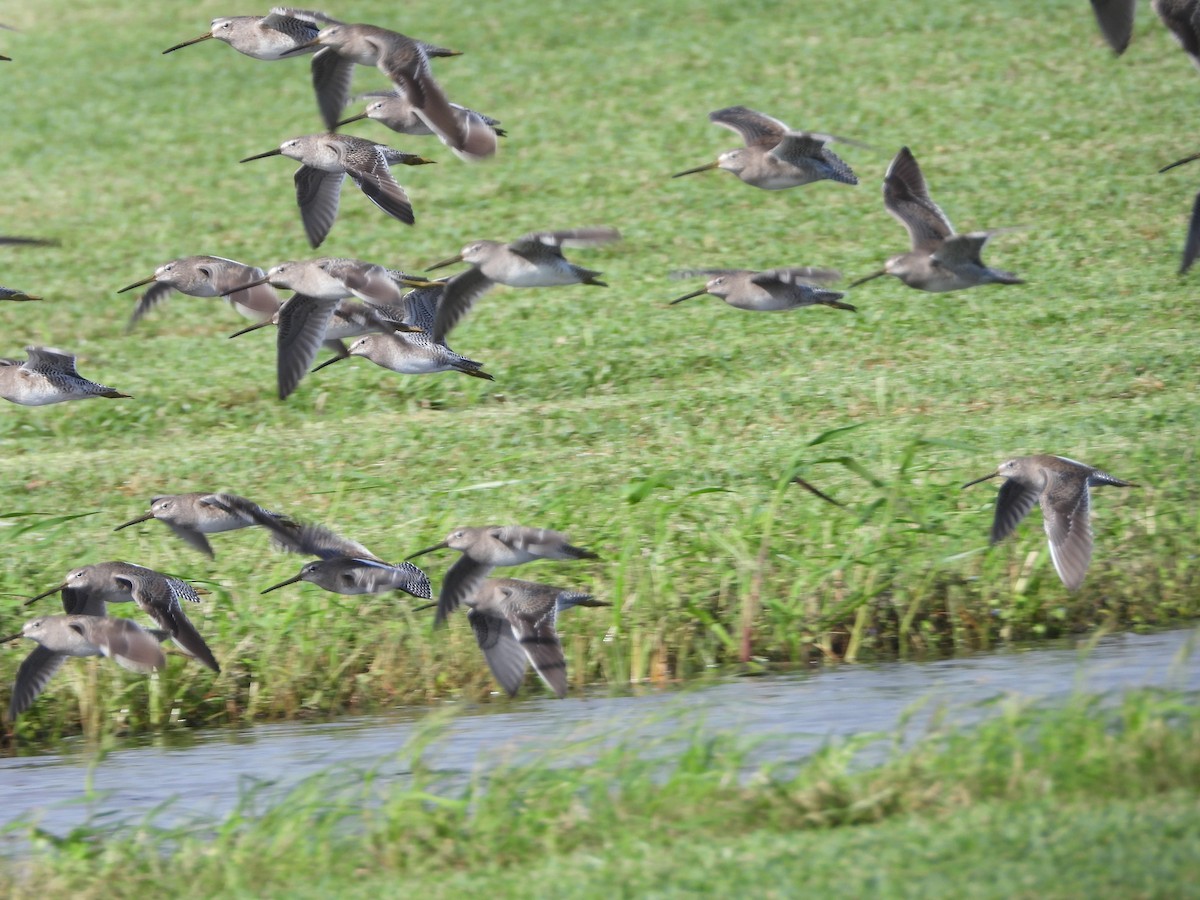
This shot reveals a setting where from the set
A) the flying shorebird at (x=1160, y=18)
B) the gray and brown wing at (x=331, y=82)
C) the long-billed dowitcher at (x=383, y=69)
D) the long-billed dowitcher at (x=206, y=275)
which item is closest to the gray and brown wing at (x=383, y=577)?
the long-billed dowitcher at (x=206, y=275)

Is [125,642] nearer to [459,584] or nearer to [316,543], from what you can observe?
[316,543]

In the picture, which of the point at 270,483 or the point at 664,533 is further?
the point at 270,483

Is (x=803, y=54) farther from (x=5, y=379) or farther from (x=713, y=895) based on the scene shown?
(x=713, y=895)

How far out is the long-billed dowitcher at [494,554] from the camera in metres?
7.48

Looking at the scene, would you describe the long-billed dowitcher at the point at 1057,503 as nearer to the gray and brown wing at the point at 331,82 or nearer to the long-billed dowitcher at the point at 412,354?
the long-billed dowitcher at the point at 412,354

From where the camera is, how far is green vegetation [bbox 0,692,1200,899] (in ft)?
16.5

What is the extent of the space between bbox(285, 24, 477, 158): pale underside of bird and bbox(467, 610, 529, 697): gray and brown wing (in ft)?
6.06

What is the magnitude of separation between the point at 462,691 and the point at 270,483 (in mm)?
3094

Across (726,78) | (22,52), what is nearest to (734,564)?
(726,78)

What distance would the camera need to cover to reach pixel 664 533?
8758mm

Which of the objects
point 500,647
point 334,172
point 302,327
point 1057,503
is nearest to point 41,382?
point 302,327

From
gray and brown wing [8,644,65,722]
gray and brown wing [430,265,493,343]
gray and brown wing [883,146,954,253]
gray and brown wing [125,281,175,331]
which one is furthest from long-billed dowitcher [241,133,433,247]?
gray and brown wing [883,146,954,253]

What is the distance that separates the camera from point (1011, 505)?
7914mm

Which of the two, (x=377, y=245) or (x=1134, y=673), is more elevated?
(x=377, y=245)
